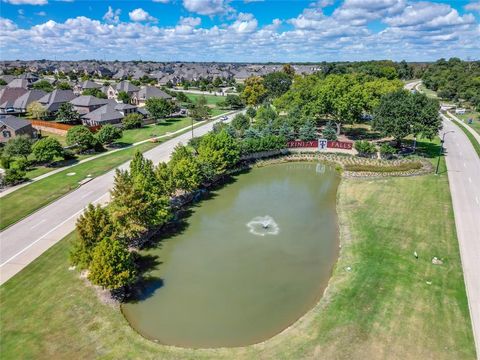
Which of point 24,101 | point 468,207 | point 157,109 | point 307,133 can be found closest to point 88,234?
point 468,207

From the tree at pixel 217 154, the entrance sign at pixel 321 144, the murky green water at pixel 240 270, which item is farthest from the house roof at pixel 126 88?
the murky green water at pixel 240 270

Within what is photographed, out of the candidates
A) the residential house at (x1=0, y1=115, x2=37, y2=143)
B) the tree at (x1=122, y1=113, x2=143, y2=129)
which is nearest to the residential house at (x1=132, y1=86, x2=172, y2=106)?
the tree at (x1=122, y1=113, x2=143, y2=129)

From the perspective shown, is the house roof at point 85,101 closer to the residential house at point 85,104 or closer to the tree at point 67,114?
the residential house at point 85,104

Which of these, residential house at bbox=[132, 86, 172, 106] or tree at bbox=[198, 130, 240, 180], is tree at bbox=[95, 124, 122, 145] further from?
residential house at bbox=[132, 86, 172, 106]

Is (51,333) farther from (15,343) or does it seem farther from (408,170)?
(408,170)

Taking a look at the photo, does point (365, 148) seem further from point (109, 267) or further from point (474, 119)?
point (474, 119)
